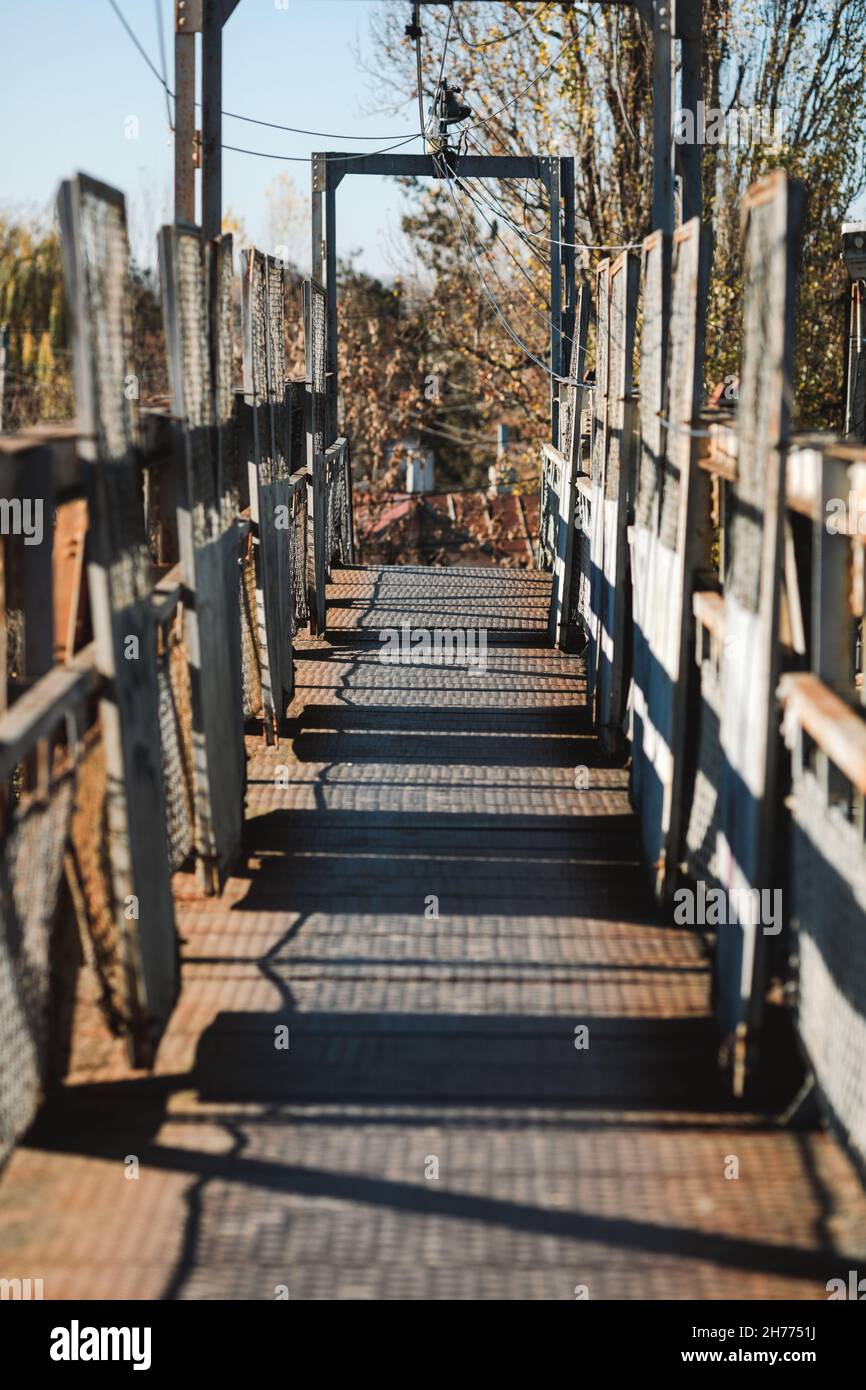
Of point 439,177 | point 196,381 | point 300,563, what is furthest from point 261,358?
point 439,177

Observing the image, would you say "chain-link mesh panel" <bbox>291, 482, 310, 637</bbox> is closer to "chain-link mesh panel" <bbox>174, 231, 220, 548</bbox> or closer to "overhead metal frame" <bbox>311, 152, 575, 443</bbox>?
"overhead metal frame" <bbox>311, 152, 575, 443</bbox>

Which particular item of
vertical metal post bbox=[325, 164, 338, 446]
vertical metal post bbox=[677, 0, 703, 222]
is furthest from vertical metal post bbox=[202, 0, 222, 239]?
vertical metal post bbox=[325, 164, 338, 446]

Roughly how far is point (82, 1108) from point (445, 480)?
133 ft

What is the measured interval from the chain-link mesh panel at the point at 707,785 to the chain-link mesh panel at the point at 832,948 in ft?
2.87

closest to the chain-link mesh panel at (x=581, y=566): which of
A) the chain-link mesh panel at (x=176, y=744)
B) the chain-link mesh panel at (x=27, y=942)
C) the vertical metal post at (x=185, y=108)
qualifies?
the vertical metal post at (x=185, y=108)

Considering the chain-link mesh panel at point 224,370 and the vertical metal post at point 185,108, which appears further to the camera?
the vertical metal post at point 185,108

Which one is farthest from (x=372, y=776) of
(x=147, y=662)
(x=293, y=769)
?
(x=147, y=662)

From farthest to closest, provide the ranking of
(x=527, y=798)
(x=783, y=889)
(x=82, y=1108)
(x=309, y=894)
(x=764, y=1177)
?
1. (x=527, y=798)
2. (x=309, y=894)
3. (x=783, y=889)
4. (x=82, y=1108)
5. (x=764, y=1177)

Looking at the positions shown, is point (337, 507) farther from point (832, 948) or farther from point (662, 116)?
point (832, 948)

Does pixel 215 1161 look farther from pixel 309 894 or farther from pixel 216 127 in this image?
→ pixel 216 127

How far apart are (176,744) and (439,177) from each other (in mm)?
9439

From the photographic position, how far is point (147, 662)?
4590mm

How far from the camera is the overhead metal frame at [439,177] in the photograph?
43.3 ft

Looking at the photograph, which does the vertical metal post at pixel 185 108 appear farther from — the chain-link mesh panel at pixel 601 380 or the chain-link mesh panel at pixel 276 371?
the chain-link mesh panel at pixel 601 380
